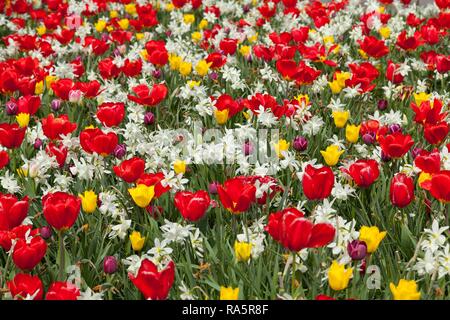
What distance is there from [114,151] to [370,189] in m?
1.32

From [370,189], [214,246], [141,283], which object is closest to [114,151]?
[214,246]

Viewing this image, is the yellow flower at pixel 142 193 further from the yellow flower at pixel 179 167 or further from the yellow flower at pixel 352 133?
the yellow flower at pixel 352 133

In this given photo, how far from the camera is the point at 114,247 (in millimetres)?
2850

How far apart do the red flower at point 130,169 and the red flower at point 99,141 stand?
34cm

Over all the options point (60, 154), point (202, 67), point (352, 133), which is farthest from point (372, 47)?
point (60, 154)

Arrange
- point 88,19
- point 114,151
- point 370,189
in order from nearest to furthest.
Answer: point 370,189 → point 114,151 → point 88,19

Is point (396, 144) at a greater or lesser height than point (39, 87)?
greater

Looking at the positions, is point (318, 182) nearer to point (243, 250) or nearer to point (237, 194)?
point (237, 194)

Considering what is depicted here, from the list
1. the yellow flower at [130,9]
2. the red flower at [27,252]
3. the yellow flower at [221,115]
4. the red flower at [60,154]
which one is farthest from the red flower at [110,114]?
the yellow flower at [130,9]

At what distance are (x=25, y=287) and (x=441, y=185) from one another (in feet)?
5.07

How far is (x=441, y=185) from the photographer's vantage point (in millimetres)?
2592

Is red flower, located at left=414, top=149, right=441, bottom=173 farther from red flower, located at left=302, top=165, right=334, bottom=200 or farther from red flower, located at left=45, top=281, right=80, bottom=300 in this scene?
red flower, located at left=45, top=281, right=80, bottom=300

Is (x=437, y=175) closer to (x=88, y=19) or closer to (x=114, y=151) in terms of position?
(x=114, y=151)

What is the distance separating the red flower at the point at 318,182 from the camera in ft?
8.63
